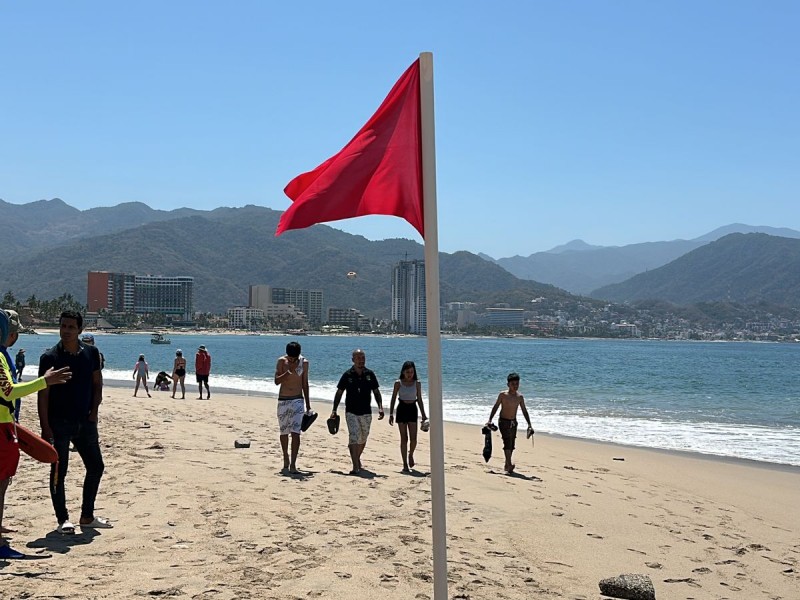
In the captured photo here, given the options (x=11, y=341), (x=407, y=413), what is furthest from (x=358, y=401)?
(x=11, y=341)

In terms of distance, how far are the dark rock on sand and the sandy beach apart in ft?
0.37

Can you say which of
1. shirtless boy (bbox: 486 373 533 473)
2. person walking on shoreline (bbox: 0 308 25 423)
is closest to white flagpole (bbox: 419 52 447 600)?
person walking on shoreline (bbox: 0 308 25 423)

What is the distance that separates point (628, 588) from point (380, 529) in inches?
85.7

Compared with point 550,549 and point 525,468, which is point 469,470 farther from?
point 550,549

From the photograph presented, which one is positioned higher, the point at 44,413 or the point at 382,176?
the point at 382,176

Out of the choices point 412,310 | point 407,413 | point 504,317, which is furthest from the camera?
point 504,317

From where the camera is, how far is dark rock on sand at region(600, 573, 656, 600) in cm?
521

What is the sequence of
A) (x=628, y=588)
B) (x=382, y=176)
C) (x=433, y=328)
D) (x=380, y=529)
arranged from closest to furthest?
(x=433, y=328) < (x=382, y=176) < (x=628, y=588) < (x=380, y=529)

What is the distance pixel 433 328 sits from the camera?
346 cm

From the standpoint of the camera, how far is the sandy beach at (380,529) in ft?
16.8

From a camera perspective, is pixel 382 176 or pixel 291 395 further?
pixel 291 395

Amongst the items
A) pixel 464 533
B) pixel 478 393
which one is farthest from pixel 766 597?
pixel 478 393

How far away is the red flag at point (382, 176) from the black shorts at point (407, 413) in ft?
22.2

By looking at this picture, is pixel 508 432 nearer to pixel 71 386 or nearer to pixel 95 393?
pixel 95 393
